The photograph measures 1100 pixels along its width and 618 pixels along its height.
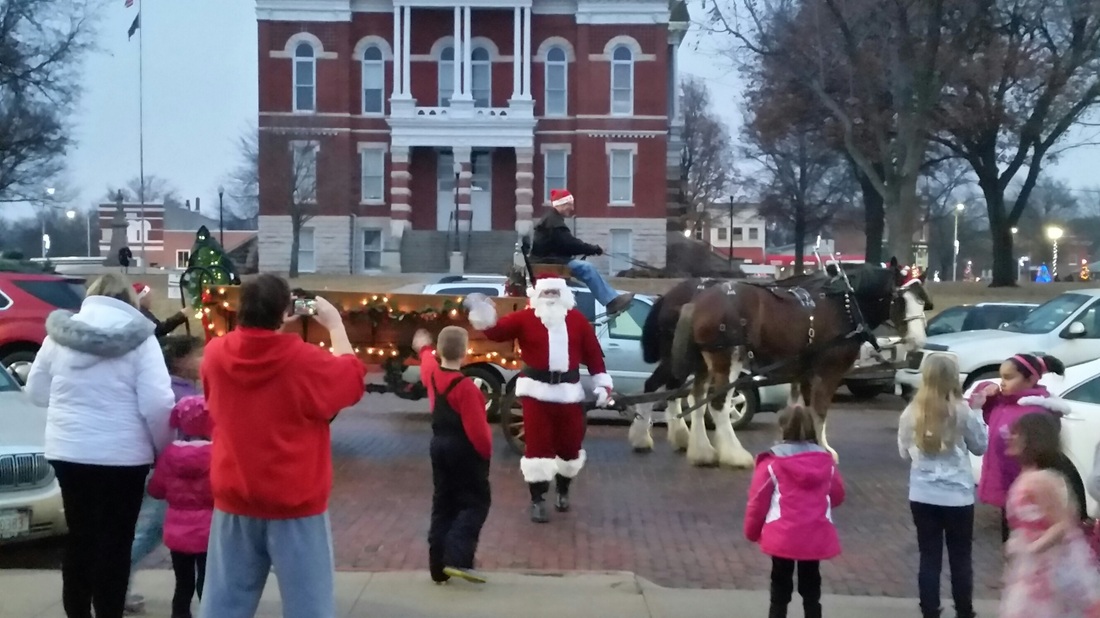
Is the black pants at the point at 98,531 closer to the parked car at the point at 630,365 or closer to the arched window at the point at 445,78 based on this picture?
the parked car at the point at 630,365

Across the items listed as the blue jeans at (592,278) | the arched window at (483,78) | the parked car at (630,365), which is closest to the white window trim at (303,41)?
the arched window at (483,78)

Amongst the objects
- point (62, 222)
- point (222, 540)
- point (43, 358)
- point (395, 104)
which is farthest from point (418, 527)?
point (62, 222)

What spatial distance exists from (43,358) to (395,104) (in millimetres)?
40317

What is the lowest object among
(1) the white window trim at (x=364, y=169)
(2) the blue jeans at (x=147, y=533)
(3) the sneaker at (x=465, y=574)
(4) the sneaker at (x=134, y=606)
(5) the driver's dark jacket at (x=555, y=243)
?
(4) the sneaker at (x=134, y=606)

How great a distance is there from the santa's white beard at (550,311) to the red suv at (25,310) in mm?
8237

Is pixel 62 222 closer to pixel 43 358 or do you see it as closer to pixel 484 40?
pixel 484 40

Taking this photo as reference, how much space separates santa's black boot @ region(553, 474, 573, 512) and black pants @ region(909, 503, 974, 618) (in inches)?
145

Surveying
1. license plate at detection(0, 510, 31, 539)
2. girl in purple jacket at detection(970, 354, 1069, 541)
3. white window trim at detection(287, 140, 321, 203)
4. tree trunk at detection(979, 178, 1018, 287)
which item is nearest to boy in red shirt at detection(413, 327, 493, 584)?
license plate at detection(0, 510, 31, 539)

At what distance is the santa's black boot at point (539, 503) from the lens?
9461 millimetres

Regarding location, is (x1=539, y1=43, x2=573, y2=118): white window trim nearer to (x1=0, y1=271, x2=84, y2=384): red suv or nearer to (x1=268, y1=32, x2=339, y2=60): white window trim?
(x1=268, y1=32, x2=339, y2=60): white window trim

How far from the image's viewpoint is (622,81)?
46062 millimetres

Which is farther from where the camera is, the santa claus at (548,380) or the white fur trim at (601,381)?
the white fur trim at (601,381)

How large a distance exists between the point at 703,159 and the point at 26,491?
222 ft

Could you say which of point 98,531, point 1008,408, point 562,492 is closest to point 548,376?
point 562,492
